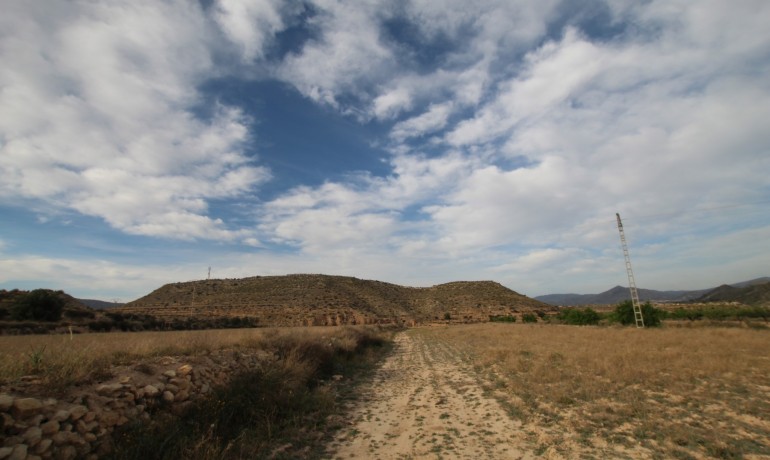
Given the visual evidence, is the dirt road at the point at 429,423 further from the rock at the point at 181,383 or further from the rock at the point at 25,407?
the rock at the point at 25,407

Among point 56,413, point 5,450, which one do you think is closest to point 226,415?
point 56,413

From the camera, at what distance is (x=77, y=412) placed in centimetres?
558

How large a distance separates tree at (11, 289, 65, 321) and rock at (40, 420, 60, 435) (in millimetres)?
36144

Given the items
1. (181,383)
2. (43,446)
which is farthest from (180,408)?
(43,446)

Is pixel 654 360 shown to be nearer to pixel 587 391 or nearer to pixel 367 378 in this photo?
pixel 587 391

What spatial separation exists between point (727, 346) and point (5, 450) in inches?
985

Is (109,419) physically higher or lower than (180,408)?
higher

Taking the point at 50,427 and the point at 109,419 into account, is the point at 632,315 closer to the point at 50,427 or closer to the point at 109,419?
the point at 109,419

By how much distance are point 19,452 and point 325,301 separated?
211 ft

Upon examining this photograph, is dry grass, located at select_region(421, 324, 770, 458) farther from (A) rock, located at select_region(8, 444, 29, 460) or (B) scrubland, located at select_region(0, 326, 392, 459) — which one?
(A) rock, located at select_region(8, 444, 29, 460)

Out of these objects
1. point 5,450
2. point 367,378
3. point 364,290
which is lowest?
point 367,378

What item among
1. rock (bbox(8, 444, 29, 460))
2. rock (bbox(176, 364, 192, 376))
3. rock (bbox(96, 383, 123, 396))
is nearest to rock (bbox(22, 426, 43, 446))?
rock (bbox(8, 444, 29, 460))

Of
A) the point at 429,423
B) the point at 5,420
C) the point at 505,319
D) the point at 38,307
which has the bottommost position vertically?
the point at 429,423

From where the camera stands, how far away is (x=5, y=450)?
4.39 meters
